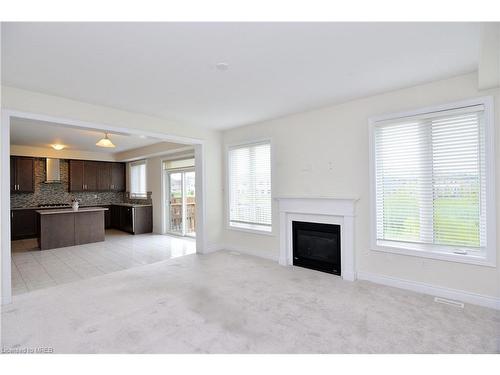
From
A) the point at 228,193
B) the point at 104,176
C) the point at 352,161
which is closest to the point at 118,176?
the point at 104,176

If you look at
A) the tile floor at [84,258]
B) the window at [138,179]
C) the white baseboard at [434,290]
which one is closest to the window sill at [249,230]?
the tile floor at [84,258]

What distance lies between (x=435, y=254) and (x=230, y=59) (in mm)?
3256

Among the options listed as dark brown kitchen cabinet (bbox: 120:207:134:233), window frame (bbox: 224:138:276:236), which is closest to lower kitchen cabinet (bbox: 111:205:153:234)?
dark brown kitchen cabinet (bbox: 120:207:134:233)

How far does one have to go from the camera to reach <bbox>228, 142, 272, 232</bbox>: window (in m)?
4.95

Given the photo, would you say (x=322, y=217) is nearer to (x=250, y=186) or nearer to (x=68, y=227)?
(x=250, y=186)

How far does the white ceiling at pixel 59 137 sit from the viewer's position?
5.27 meters

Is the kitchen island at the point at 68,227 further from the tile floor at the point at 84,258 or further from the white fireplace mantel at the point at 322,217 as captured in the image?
the white fireplace mantel at the point at 322,217

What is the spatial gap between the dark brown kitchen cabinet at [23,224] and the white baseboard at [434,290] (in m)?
8.42

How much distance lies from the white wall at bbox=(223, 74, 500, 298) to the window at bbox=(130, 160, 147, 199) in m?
4.88

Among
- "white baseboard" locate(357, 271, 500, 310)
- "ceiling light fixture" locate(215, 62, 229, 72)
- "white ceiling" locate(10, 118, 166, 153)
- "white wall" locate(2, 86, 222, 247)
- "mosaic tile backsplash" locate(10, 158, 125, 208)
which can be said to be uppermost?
"white ceiling" locate(10, 118, 166, 153)

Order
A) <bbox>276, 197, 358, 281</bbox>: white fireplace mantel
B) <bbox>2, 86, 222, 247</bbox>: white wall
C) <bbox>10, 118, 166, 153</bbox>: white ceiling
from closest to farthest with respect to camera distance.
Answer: <bbox>2, 86, 222, 247</bbox>: white wall
<bbox>276, 197, 358, 281</bbox>: white fireplace mantel
<bbox>10, 118, 166, 153</bbox>: white ceiling

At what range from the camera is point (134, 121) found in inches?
167

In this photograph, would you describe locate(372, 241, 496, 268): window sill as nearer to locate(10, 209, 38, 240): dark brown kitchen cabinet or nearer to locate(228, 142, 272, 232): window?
locate(228, 142, 272, 232): window

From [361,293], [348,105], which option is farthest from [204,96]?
[361,293]
